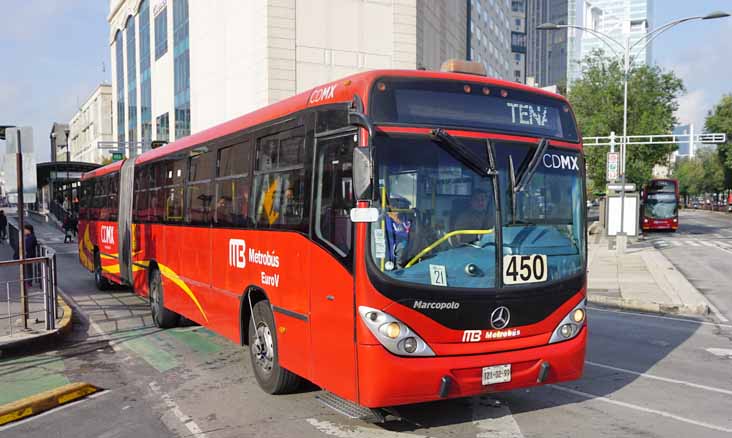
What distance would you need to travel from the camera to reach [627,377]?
830 cm

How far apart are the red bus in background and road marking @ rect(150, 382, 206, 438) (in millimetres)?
43374

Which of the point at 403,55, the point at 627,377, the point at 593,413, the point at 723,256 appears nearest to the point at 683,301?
the point at 627,377

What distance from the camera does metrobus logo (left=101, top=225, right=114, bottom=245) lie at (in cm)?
1573

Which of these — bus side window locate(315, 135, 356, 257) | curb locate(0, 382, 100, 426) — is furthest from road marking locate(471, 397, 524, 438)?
curb locate(0, 382, 100, 426)

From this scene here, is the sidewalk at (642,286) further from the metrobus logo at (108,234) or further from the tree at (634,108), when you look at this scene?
the tree at (634,108)

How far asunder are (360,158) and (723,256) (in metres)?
27.4

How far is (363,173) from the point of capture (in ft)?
17.8

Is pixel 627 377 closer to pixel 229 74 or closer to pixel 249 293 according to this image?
pixel 249 293

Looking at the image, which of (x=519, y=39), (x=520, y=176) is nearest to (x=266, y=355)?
(x=520, y=176)

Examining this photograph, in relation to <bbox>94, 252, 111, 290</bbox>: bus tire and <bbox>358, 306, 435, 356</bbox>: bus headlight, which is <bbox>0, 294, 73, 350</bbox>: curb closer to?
<bbox>94, 252, 111, 290</bbox>: bus tire

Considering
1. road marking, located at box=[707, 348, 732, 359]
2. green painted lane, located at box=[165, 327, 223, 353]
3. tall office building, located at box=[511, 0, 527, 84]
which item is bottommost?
road marking, located at box=[707, 348, 732, 359]

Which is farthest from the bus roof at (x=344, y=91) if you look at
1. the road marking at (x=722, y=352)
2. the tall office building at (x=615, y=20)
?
the tall office building at (x=615, y=20)

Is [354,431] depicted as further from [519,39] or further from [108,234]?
[519,39]

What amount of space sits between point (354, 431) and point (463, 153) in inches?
107
